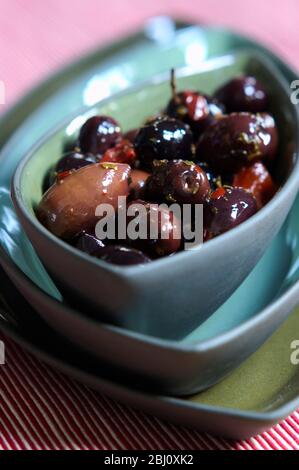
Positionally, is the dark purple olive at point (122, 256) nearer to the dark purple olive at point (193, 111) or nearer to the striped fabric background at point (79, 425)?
the striped fabric background at point (79, 425)

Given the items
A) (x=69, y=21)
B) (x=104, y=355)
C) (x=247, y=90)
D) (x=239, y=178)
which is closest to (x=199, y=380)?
(x=104, y=355)

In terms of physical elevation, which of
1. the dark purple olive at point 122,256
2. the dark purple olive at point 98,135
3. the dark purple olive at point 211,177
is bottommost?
the dark purple olive at point 211,177

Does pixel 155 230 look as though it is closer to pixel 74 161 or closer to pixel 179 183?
pixel 179 183

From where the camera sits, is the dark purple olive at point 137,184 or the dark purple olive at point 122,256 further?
the dark purple olive at point 137,184

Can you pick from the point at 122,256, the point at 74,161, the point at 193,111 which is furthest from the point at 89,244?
the point at 193,111

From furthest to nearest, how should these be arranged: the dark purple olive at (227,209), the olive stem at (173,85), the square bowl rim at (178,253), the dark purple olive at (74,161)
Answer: the olive stem at (173,85)
the dark purple olive at (74,161)
the dark purple olive at (227,209)
the square bowl rim at (178,253)

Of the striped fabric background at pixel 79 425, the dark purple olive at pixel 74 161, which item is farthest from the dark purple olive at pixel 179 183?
the striped fabric background at pixel 79 425
